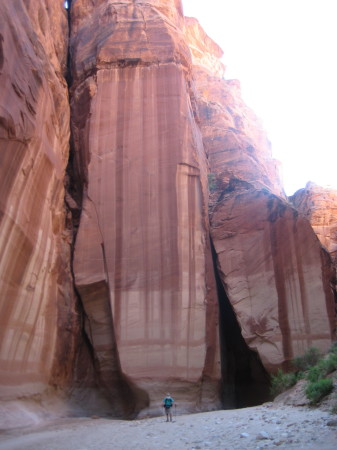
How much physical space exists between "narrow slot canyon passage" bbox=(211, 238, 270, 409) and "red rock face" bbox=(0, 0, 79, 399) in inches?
249

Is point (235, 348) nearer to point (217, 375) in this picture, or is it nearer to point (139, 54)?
point (217, 375)

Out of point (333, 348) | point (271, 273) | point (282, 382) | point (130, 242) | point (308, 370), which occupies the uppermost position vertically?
point (130, 242)

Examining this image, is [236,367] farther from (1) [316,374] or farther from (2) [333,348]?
(1) [316,374]

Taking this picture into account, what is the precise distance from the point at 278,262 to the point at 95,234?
7196 millimetres

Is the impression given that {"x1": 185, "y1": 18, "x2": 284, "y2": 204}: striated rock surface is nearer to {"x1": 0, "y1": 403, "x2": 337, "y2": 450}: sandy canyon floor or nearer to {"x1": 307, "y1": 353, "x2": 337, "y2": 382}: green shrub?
{"x1": 307, "y1": 353, "x2": 337, "y2": 382}: green shrub

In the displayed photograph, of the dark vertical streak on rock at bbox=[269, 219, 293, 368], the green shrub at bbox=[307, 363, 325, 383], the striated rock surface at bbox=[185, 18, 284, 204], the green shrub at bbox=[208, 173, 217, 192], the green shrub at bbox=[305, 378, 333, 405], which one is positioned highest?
the striated rock surface at bbox=[185, 18, 284, 204]

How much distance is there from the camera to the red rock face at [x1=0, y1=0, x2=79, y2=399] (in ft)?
41.5

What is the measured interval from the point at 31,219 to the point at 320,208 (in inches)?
987

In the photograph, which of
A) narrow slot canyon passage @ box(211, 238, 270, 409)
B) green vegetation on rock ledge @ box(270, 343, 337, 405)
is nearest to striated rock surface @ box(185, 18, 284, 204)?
narrow slot canyon passage @ box(211, 238, 270, 409)

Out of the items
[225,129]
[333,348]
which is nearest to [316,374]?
[333,348]

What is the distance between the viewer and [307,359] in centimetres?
1634

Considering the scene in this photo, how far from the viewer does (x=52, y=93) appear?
17.2 m

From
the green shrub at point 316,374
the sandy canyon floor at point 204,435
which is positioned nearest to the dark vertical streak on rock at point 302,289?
the green shrub at point 316,374

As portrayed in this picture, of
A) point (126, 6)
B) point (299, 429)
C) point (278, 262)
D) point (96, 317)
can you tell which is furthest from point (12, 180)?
point (126, 6)
